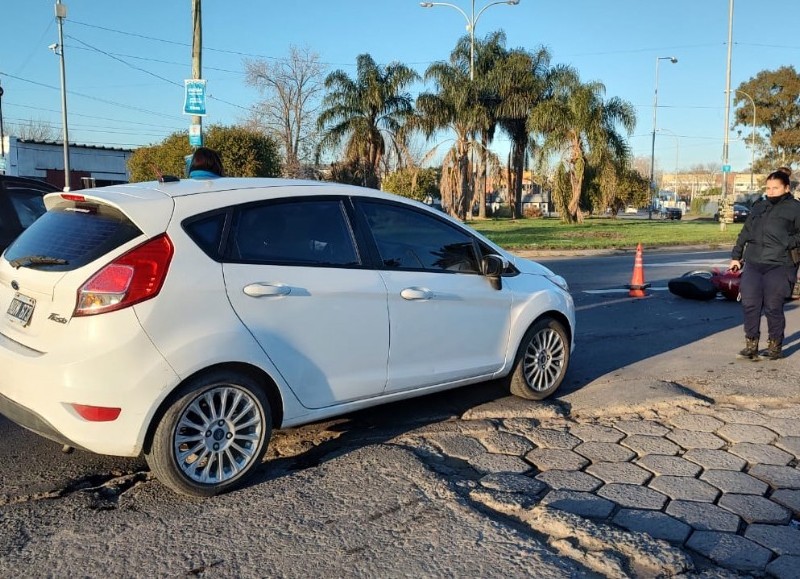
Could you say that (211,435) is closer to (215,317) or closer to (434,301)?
(215,317)

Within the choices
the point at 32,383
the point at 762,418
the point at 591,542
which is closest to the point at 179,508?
the point at 32,383

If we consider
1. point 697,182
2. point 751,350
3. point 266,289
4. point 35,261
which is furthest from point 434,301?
point 697,182

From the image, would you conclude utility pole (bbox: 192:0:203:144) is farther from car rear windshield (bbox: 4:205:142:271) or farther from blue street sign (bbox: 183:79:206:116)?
car rear windshield (bbox: 4:205:142:271)

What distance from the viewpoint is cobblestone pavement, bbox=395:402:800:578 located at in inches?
128

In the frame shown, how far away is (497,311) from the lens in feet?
17.2

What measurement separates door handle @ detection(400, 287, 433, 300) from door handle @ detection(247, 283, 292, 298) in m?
0.85

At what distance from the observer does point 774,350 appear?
7062mm

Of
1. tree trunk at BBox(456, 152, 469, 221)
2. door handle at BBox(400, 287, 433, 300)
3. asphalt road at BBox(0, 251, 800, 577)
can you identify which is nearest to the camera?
asphalt road at BBox(0, 251, 800, 577)

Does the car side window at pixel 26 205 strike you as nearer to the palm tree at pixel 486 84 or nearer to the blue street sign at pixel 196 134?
the blue street sign at pixel 196 134

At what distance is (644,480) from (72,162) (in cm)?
4992

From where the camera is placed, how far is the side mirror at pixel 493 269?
5.16 m

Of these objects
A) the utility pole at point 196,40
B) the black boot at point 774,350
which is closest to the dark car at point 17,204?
the black boot at point 774,350

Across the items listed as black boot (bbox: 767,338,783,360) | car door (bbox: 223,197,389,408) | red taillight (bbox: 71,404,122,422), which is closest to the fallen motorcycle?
black boot (bbox: 767,338,783,360)

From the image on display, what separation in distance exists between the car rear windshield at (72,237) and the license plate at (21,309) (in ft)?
0.62
